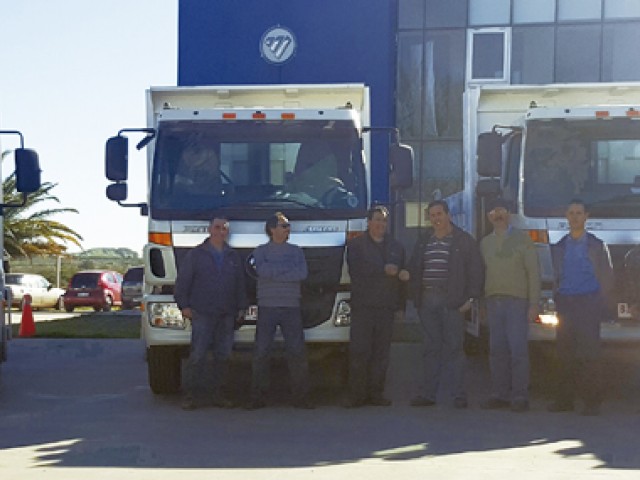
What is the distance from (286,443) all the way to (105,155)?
13.7 feet

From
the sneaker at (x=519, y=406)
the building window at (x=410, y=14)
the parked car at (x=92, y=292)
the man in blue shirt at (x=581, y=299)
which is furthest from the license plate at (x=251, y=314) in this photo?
the parked car at (x=92, y=292)

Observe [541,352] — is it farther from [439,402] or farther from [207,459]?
[207,459]

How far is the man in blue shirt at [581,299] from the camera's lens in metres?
11.0

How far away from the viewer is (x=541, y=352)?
1462 centimetres

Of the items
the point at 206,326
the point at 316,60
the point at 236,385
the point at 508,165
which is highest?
the point at 316,60

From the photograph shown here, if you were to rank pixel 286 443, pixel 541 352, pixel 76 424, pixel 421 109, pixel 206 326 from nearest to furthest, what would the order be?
1. pixel 286 443
2. pixel 76 424
3. pixel 206 326
4. pixel 541 352
5. pixel 421 109

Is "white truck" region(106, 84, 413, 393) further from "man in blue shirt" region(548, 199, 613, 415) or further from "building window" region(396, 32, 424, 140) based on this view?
"building window" region(396, 32, 424, 140)

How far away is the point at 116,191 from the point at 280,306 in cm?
216

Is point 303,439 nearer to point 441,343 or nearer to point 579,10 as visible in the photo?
point 441,343

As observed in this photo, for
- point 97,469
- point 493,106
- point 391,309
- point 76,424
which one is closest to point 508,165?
point 493,106

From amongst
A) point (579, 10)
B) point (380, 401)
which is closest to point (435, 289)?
point (380, 401)

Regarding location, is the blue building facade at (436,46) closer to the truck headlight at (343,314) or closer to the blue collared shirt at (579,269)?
the truck headlight at (343,314)

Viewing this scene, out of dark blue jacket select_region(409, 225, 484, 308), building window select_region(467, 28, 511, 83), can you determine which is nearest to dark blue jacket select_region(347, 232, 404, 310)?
dark blue jacket select_region(409, 225, 484, 308)

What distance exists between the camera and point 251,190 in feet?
38.4
